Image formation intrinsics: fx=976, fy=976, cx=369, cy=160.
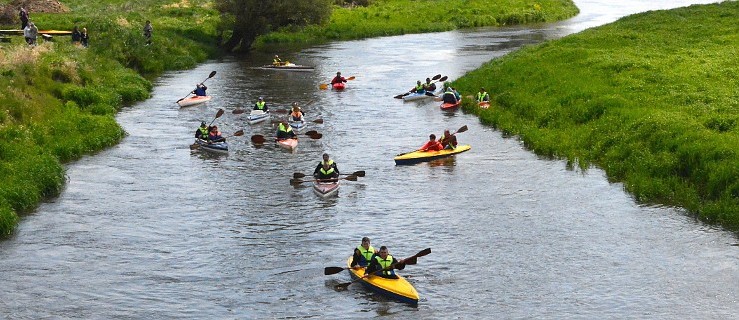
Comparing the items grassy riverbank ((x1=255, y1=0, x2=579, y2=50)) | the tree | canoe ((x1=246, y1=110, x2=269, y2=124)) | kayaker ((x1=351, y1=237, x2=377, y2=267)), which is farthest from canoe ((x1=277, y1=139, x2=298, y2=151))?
grassy riverbank ((x1=255, y1=0, x2=579, y2=50))

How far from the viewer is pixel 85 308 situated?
20.3 metres

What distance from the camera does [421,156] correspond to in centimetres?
3309

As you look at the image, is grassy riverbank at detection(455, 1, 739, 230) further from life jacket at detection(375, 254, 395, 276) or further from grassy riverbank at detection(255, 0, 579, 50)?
grassy riverbank at detection(255, 0, 579, 50)

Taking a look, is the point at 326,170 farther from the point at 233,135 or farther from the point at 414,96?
the point at 414,96

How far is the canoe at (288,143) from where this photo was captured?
35219 millimetres

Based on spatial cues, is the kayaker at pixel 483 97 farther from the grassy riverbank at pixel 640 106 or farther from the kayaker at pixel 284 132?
the kayaker at pixel 284 132

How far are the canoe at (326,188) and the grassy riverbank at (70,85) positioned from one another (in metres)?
7.73

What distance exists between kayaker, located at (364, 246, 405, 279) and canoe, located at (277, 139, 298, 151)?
13.9 metres

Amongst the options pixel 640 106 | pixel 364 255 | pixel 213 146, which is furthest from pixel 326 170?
pixel 640 106

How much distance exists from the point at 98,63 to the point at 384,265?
103ft

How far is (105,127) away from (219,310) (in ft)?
60.7

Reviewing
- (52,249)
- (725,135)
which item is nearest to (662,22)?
(725,135)

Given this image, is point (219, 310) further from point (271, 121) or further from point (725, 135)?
point (271, 121)

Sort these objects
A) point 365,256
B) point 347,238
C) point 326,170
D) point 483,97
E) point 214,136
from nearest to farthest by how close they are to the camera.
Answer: point 365,256, point 347,238, point 326,170, point 214,136, point 483,97
